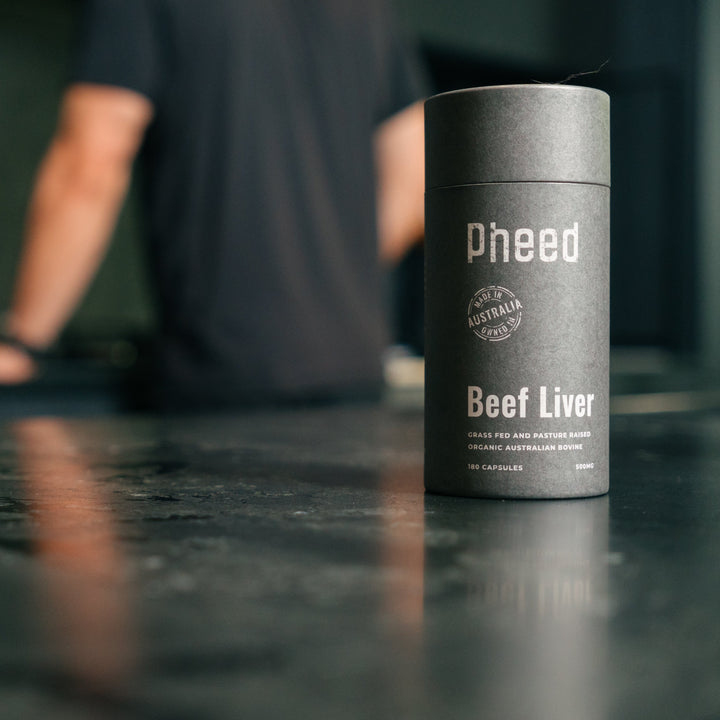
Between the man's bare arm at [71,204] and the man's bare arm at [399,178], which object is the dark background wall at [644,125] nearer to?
the man's bare arm at [399,178]

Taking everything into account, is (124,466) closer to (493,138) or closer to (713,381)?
(493,138)

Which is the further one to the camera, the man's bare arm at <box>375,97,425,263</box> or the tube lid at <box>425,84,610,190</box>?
the man's bare arm at <box>375,97,425,263</box>

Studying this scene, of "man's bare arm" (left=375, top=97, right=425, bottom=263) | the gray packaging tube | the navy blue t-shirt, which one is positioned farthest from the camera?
"man's bare arm" (left=375, top=97, right=425, bottom=263)

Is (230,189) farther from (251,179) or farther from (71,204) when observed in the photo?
(71,204)

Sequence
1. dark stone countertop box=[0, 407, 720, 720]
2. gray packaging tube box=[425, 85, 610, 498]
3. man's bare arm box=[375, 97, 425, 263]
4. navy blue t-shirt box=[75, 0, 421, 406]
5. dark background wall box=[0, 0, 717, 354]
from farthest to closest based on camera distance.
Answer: dark background wall box=[0, 0, 717, 354] < man's bare arm box=[375, 97, 425, 263] < navy blue t-shirt box=[75, 0, 421, 406] < gray packaging tube box=[425, 85, 610, 498] < dark stone countertop box=[0, 407, 720, 720]

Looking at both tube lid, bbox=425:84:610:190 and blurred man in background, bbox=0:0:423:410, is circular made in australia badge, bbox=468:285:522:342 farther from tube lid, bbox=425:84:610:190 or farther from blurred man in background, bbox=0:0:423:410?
blurred man in background, bbox=0:0:423:410

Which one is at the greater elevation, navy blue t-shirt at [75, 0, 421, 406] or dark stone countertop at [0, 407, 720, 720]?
navy blue t-shirt at [75, 0, 421, 406]

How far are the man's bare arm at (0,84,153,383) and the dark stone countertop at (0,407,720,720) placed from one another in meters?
1.19

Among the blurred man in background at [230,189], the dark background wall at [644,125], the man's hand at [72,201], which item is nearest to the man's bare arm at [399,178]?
the blurred man in background at [230,189]

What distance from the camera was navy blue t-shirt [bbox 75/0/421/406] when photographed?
5.58 feet

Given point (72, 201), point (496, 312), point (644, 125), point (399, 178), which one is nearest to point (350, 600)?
point (496, 312)

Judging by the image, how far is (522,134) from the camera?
1.78 feet

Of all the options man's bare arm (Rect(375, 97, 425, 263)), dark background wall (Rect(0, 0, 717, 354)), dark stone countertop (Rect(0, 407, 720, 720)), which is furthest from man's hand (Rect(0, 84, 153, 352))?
dark background wall (Rect(0, 0, 717, 354))

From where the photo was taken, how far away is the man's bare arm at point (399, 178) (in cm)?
204
